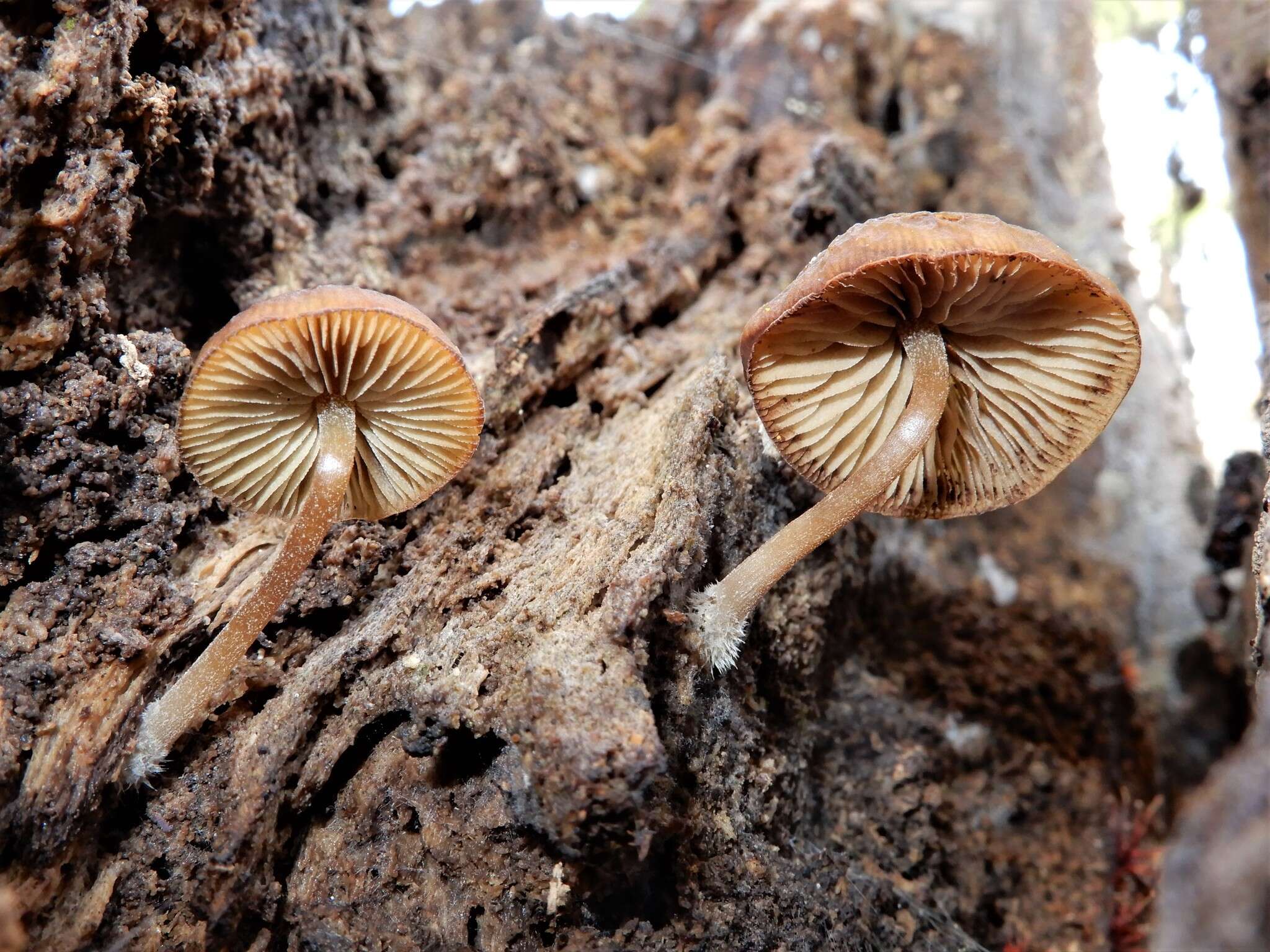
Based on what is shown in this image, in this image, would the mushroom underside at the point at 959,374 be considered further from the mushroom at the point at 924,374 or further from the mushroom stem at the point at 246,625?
the mushroom stem at the point at 246,625

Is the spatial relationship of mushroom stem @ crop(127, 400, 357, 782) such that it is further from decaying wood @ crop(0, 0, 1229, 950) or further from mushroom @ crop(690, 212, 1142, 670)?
mushroom @ crop(690, 212, 1142, 670)

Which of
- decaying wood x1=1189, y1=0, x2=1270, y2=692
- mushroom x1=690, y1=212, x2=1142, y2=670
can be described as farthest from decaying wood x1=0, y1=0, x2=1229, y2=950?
decaying wood x1=1189, y1=0, x2=1270, y2=692

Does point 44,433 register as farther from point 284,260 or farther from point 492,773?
point 492,773

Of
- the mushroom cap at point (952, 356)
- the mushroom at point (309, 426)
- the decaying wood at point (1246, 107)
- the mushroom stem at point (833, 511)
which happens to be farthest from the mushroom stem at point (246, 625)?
the decaying wood at point (1246, 107)

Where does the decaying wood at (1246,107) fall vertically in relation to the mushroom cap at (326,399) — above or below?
above

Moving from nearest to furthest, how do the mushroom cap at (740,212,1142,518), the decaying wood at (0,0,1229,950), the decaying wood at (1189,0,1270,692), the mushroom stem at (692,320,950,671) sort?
1. the mushroom cap at (740,212,1142,518)
2. the decaying wood at (0,0,1229,950)
3. the mushroom stem at (692,320,950,671)
4. the decaying wood at (1189,0,1270,692)

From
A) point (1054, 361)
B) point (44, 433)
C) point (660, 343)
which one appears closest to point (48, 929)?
point (44, 433)
